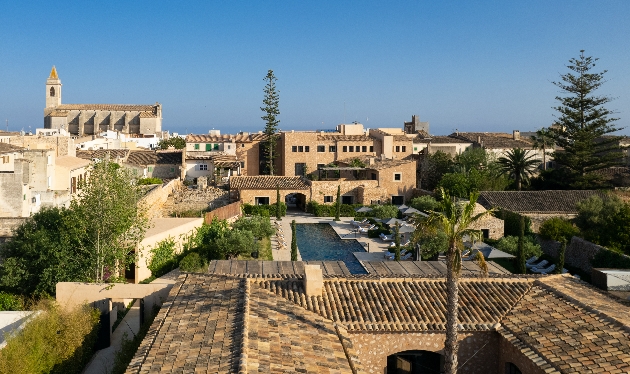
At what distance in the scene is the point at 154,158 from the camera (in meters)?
46.0

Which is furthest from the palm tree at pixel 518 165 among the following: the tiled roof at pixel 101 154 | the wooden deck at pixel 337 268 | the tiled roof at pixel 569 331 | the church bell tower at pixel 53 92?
the church bell tower at pixel 53 92

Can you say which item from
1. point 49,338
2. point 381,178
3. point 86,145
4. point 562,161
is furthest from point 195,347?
point 86,145

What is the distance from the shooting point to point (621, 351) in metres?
11.0

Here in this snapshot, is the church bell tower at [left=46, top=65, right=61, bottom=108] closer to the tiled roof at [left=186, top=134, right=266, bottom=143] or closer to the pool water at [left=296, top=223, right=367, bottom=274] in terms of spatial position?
the tiled roof at [left=186, top=134, right=266, bottom=143]

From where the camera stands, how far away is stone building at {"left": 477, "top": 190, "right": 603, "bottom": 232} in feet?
109

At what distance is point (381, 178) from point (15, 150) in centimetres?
2326

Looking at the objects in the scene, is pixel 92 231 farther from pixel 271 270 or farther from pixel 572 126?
pixel 572 126

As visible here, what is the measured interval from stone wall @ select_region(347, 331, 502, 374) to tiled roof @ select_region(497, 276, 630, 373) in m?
0.54

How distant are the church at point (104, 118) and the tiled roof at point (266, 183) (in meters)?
32.2

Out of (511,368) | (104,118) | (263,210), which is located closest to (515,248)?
(511,368)

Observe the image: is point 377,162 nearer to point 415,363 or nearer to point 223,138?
point 223,138

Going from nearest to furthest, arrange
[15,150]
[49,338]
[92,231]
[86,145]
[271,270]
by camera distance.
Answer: [49,338] → [271,270] → [92,231] → [15,150] → [86,145]

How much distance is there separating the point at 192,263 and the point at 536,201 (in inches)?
803

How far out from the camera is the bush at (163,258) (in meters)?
23.4
